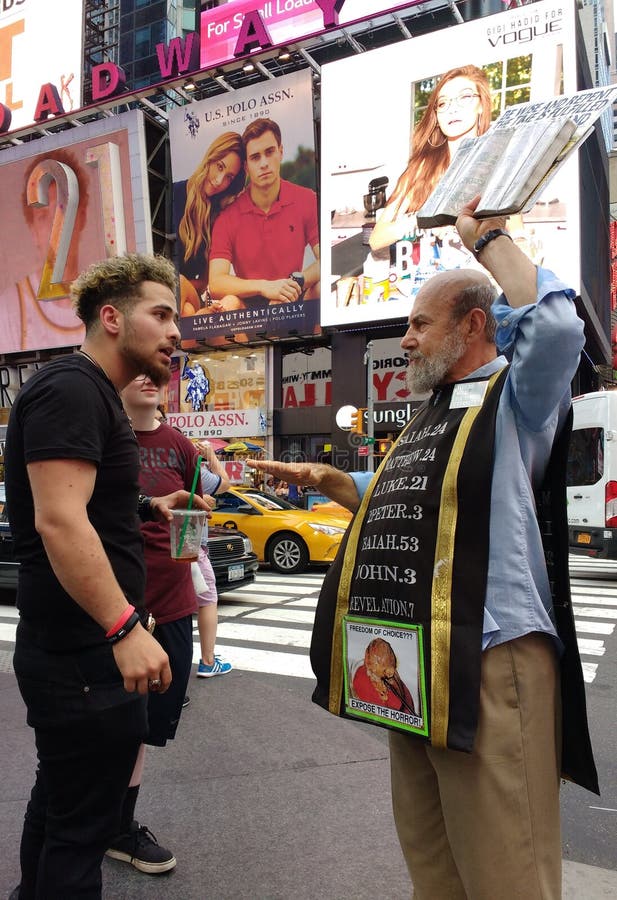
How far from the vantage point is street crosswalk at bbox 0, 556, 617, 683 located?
5898mm

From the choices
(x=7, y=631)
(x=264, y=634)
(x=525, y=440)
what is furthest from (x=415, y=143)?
(x=525, y=440)

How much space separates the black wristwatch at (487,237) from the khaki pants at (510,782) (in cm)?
99

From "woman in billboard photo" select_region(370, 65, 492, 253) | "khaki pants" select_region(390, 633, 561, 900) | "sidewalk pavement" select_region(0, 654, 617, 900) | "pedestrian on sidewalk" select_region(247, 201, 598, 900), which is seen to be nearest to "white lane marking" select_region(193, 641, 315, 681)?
"sidewalk pavement" select_region(0, 654, 617, 900)

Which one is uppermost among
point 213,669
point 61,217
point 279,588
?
point 61,217

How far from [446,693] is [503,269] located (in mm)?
1049

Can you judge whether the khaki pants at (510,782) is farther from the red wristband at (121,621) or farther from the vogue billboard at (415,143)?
the vogue billboard at (415,143)

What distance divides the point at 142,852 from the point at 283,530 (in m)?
9.57

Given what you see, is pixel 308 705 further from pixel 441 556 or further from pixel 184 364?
pixel 184 364

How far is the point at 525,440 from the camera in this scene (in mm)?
1689

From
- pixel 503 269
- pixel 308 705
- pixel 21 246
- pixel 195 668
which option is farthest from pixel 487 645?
pixel 21 246

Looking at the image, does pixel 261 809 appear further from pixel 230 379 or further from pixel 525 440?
pixel 230 379

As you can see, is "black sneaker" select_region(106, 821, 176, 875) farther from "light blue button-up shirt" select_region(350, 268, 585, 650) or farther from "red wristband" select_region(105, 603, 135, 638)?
"light blue button-up shirt" select_region(350, 268, 585, 650)

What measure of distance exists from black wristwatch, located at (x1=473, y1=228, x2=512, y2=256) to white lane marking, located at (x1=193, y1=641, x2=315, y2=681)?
4.36 m

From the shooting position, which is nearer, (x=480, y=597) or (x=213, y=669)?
(x=480, y=597)
